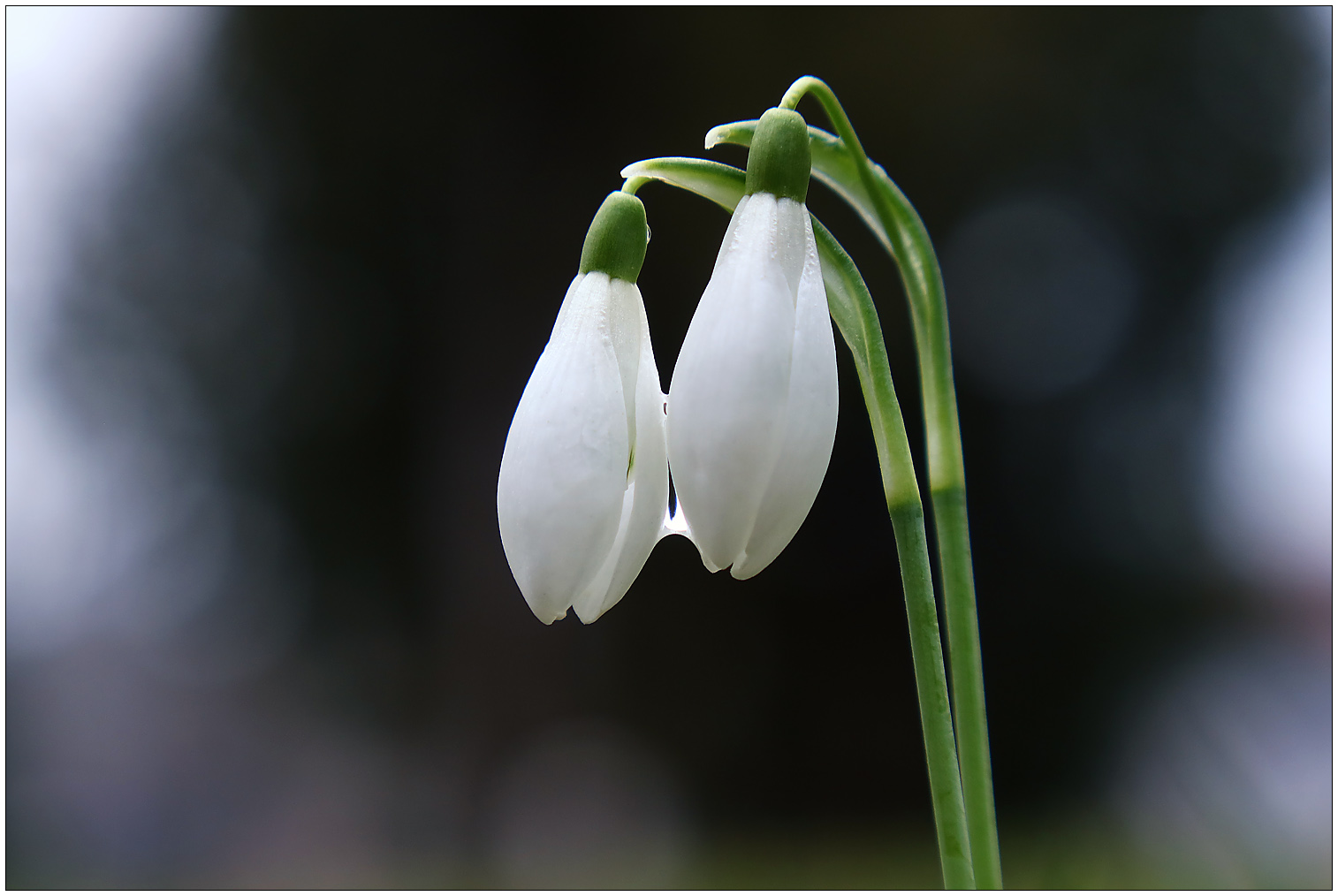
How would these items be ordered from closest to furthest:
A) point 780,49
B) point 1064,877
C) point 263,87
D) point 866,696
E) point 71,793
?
point 1064,877
point 866,696
point 780,49
point 71,793
point 263,87

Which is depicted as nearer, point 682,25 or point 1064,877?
Answer: point 1064,877

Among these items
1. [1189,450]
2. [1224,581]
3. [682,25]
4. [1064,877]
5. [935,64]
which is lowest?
[1064,877]

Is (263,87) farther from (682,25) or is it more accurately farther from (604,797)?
(604,797)

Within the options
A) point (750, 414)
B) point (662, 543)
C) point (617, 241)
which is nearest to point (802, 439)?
point (750, 414)

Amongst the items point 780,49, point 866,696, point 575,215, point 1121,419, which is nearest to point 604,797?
point 866,696

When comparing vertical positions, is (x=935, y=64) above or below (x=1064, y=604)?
above

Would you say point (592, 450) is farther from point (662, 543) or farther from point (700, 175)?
point (662, 543)

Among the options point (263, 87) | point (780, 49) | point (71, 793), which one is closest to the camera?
point (780, 49)
